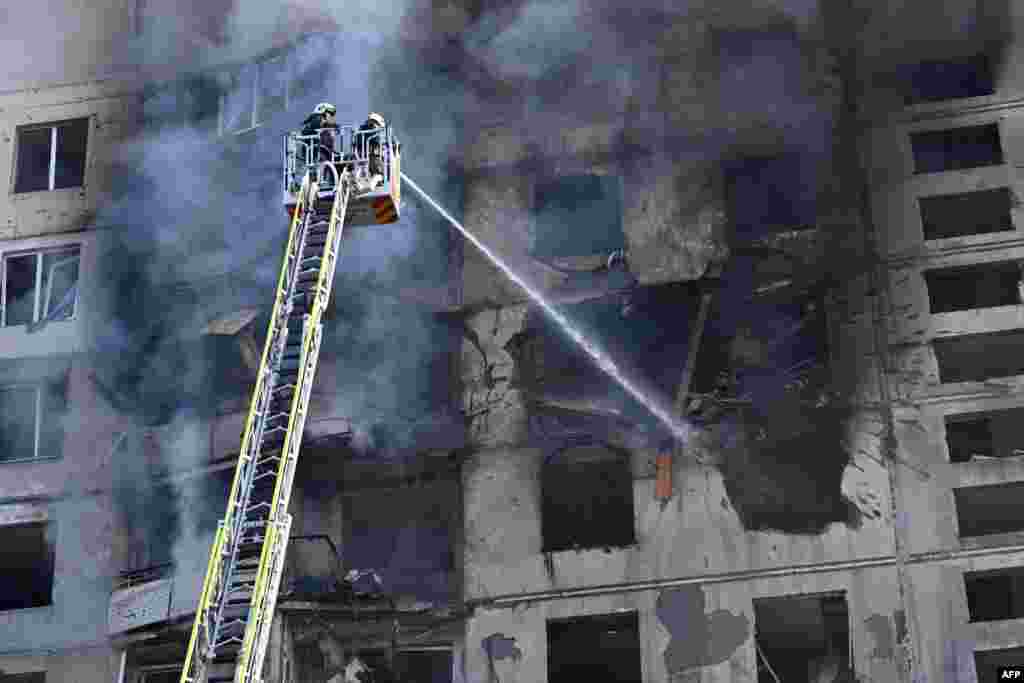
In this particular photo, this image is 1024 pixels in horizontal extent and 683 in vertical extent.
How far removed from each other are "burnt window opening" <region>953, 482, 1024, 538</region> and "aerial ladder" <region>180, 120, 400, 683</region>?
10.5 m

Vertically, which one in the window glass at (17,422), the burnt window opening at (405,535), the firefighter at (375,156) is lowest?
the burnt window opening at (405,535)

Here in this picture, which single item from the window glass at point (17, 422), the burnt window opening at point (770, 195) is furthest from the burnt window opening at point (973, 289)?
the window glass at point (17, 422)

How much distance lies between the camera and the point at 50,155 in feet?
116

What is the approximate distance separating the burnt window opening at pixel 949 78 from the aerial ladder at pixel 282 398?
443 inches

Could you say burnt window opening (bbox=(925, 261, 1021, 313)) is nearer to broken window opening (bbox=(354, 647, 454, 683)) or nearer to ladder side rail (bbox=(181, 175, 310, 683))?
broken window opening (bbox=(354, 647, 454, 683))

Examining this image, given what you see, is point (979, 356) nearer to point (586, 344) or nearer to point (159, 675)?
point (586, 344)

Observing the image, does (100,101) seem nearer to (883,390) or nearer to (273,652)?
(273,652)

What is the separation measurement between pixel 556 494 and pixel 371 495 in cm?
308

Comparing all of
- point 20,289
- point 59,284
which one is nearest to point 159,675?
point 59,284

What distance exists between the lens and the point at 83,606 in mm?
30625

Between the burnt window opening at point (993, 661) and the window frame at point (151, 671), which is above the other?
the window frame at point (151, 671)

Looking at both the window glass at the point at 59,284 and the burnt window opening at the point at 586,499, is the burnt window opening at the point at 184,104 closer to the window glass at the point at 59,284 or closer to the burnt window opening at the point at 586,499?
the window glass at the point at 59,284

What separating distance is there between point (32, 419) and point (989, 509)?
1654 centimetres

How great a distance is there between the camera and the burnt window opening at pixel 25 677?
30.4 metres
